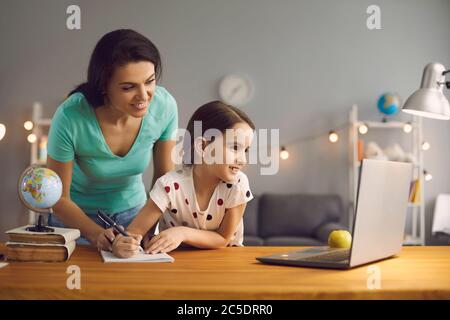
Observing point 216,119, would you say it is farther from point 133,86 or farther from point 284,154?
point 284,154

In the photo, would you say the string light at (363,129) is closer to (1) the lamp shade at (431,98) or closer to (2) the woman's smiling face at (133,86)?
(1) the lamp shade at (431,98)

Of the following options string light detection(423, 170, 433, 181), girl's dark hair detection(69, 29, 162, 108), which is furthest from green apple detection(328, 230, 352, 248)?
string light detection(423, 170, 433, 181)

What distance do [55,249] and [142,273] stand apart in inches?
11.4

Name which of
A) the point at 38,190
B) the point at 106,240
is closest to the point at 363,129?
the point at 106,240

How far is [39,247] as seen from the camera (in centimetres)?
141

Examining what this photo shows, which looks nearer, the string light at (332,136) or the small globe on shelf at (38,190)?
the small globe on shelf at (38,190)

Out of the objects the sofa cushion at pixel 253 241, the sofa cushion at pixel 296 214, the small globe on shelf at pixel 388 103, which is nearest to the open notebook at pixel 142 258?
the sofa cushion at pixel 253 241

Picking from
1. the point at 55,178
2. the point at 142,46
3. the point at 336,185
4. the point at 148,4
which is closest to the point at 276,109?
the point at 336,185

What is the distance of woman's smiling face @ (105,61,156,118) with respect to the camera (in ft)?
5.85

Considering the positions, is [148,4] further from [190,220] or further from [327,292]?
[327,292]

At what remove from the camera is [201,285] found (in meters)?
1.14

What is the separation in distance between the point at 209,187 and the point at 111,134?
42 cm

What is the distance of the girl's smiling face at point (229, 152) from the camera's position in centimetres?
175

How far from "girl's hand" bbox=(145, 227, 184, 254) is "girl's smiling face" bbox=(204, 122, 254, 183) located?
23 centimetres
